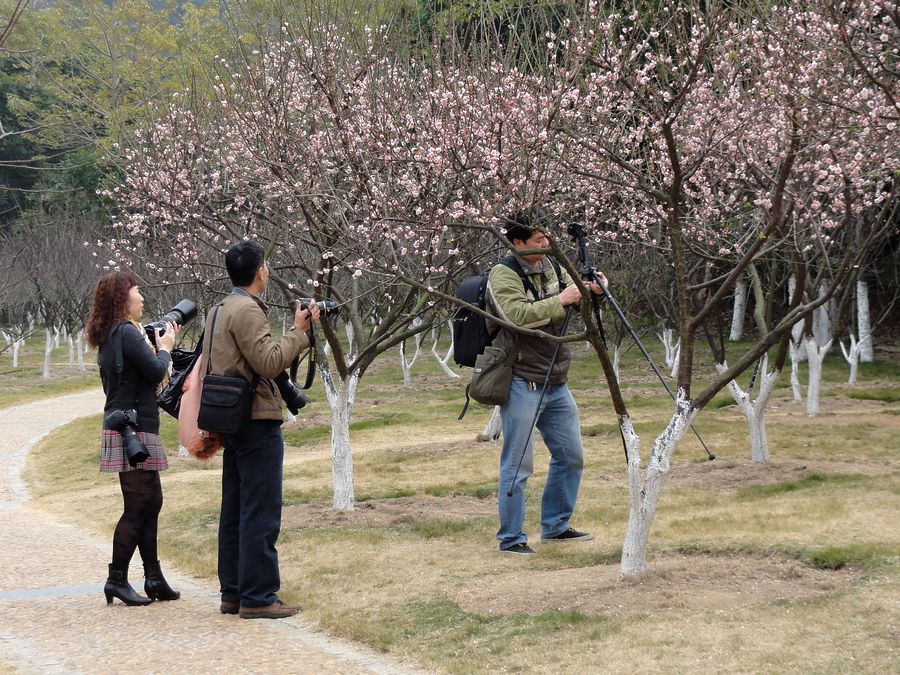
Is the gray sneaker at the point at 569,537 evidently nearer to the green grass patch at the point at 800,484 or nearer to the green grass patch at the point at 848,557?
the green grass patch at the point at 848,557

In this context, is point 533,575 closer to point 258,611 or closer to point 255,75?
point 258,611

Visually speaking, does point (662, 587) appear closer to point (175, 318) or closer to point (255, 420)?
point (255, 420)

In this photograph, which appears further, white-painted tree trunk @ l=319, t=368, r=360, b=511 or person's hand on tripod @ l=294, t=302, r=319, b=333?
white-painted tree trunk @ l=319, t=368, r=360, b=511

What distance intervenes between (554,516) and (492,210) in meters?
2.21

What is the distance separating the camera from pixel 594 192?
1248 centimetres

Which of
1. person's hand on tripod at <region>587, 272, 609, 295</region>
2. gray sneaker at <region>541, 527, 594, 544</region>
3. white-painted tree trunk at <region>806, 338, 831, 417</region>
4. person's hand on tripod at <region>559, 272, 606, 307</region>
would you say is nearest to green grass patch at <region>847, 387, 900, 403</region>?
white-painted tree trunk at <region>806, 338, 831, 417</region>

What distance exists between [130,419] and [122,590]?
1059mm

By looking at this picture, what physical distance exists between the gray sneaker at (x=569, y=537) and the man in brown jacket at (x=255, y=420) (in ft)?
7.11

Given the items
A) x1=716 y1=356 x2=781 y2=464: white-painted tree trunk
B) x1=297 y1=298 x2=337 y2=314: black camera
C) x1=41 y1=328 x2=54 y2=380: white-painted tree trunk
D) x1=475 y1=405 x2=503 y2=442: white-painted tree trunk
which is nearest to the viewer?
x1=297 y1=298 x2=337 y2=314: black camera

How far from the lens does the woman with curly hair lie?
6.54 meters

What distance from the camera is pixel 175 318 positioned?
686 cm

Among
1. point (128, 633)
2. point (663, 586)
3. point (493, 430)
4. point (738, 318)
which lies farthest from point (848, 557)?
point (738, 318)

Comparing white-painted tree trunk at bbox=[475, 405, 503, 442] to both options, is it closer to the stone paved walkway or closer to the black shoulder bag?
the stone paved walkway

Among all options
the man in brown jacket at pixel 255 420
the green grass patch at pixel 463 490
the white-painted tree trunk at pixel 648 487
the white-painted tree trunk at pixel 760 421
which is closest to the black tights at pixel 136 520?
the man in brown jacket at pixel 255 420
